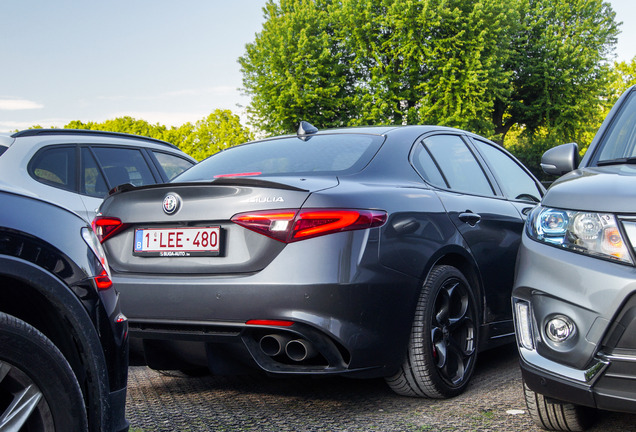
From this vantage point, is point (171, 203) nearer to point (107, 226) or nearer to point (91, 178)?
point (107, 226)

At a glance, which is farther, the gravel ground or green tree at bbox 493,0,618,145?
green tree at bbox 493,0,618,145

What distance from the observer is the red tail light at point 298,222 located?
3.25 metres

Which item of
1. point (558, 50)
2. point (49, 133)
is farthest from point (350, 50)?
point (49, 133)

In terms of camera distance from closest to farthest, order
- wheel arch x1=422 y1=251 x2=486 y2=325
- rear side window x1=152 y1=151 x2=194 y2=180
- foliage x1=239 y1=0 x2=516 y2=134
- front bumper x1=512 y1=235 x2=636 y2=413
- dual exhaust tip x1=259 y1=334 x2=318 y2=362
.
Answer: front bumper x1=512 y1=235 x2=636 y2=413 → dual exhaust tip x1=259 y1=334 x2=318 y2=362 → wheel arch x1=422 y1=251 x2=486 y2=325 → rear side window x1=152 y1=151 x2=194 y2=180 → foliage x1=239 y1=0 x2=516 y2=134

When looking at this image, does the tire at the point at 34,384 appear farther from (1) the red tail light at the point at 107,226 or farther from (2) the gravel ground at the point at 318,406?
(1) the red tail light at the point at 107,226

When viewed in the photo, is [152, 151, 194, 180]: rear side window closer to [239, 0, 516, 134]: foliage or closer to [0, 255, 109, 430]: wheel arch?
[0, 255, 109, 430]: wheel arch

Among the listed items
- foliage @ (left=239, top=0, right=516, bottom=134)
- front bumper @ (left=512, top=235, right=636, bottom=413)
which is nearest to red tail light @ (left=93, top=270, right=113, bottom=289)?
front bumper @ (left=512, top=235, right=636, bottom=413)

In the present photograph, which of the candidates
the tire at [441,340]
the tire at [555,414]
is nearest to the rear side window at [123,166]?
the tire at [441,340]

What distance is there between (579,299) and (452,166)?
2018mm

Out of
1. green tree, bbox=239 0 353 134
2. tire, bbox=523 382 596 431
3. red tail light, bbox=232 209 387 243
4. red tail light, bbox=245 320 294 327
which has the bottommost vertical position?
tire, bbox=523 382 596 431

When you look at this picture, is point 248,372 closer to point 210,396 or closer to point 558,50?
point 210,396

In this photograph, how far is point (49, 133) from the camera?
20.5 ft

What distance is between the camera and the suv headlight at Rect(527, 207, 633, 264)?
2.66 metres

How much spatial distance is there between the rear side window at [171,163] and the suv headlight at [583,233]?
4884 mm
